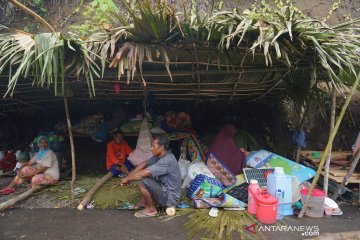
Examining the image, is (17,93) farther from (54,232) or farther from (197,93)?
(197,93)

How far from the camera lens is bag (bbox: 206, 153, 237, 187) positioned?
176 inches

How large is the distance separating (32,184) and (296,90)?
15.0ft

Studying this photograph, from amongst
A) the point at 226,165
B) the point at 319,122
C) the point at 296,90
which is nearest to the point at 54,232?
the point at 226,165

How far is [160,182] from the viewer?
3.79 metres

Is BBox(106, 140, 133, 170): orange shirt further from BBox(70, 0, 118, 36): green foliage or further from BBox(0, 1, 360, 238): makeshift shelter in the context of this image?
BBox(70, 0, 118, 36): green foliage

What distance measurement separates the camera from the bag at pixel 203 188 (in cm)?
400

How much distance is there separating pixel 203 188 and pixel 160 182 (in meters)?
0.64

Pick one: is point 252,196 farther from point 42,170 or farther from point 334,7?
point 334,7

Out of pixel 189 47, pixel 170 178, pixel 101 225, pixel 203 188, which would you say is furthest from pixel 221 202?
pixel 189 47

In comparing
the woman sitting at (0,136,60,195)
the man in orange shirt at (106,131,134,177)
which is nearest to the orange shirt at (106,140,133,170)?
the man in orange shirt at (106,131,134,177)

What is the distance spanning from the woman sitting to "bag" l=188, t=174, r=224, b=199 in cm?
232

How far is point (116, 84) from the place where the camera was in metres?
4.41

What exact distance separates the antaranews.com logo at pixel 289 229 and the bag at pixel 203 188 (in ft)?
2.55

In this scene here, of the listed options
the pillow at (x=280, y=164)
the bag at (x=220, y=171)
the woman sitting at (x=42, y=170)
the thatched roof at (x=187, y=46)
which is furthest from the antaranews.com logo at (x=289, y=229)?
the woman sitting at (x=42, y=170)
